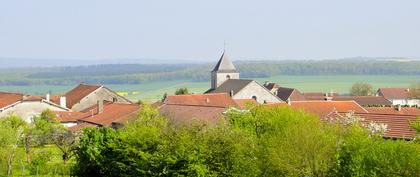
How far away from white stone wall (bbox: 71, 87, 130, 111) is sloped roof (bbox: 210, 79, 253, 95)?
1355 cm

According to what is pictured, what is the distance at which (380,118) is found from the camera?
39562mm

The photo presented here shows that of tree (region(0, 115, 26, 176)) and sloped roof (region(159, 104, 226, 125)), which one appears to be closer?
tree (region(0, 115, 26, 176))

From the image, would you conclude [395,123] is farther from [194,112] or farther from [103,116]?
[103,116]

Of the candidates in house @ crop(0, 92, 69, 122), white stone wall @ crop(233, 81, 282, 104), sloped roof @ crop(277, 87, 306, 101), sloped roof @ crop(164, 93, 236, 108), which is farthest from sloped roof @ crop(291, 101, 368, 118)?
sloped roof @ crop(277, 87, 306, 101)

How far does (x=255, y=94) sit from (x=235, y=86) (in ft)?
13.1

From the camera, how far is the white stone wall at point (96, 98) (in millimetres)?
85000

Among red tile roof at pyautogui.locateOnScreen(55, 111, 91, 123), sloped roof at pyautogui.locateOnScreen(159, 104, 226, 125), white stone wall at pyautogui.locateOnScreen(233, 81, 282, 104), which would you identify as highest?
sloped roof at pyautogui.locateOnScreen(159, 104, 226, 125)

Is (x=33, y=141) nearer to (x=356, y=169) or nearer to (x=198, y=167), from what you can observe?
(x=198, y=167)

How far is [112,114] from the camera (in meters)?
64.1

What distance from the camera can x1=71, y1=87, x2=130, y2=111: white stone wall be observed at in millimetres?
85000

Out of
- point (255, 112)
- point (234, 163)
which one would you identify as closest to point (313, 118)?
point (255, 112)

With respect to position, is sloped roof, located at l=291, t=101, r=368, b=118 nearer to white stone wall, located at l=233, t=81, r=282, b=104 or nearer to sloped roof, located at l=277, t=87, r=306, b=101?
white stone wall, located at l=233, t=81, r=282, b=104

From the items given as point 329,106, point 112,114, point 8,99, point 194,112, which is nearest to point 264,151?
point 194,112

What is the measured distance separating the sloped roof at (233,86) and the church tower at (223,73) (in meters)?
5.61
